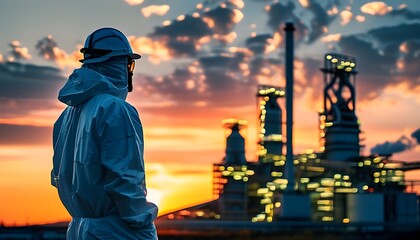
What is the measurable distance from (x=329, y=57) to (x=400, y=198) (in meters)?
11.8

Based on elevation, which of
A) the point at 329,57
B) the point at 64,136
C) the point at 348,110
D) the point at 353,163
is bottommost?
the point at 64,136

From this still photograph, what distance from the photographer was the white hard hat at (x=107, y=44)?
427 centimetres

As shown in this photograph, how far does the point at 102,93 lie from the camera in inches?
167

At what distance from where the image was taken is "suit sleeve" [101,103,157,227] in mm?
3979

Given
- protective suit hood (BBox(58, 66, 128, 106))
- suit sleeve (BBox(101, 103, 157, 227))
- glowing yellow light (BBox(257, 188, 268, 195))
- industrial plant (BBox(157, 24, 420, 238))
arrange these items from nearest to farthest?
suit sleeve (BBox(101, 103, 157, 227)), protective suit hood (BBox(58, 66, 128, 106)), industrial plant (BBox(157, 24, 420, 238)), glowing yellow light (BBox(257, 188, 268, 195))

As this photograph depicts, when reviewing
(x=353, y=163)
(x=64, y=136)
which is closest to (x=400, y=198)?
(x=353, y=163)

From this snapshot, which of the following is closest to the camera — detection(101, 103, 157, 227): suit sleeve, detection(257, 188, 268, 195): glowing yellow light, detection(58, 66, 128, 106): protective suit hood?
detection(101, 103, 157, 227): suit sleeve

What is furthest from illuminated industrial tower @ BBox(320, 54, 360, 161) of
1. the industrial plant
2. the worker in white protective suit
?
the worker in white protective suit

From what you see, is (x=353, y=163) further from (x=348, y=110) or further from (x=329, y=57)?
(x=329, y=57)

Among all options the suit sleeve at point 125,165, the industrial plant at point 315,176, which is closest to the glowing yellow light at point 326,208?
the industrial plant at point 315,176

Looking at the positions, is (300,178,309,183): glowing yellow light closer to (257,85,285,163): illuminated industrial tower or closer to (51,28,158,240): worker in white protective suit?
(257,85,285,163): illuminated industrial tower

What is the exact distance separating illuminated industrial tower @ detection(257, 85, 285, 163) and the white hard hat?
203ft

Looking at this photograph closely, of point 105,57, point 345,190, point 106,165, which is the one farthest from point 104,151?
point 345,190

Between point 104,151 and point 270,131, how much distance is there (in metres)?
62.6
